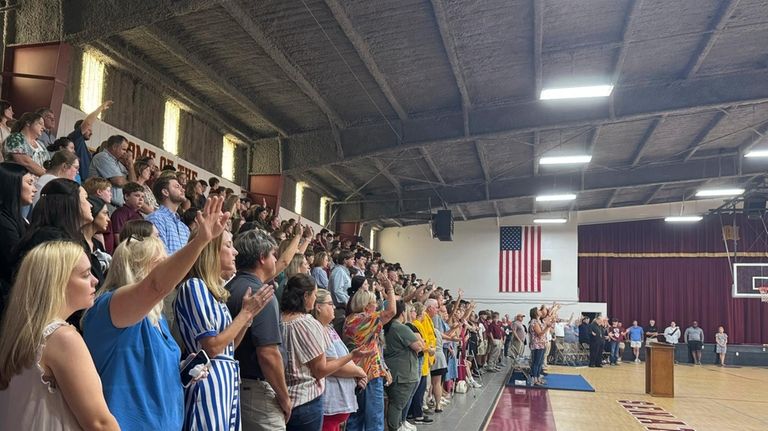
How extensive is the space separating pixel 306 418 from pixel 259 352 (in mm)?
697

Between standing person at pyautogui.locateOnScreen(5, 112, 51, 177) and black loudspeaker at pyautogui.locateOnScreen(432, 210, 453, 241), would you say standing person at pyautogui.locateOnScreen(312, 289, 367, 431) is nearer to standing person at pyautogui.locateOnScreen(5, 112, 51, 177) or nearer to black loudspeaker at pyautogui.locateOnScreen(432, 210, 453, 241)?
standing person at pyautogui.locateOnScreen(5, 112, 51, 177)

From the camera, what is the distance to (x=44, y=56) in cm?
753

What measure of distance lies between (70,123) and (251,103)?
3522 millimetres

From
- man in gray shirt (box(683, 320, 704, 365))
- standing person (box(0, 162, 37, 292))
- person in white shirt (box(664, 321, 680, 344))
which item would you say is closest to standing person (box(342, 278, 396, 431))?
standing person (box(0, 162, 37, 292))

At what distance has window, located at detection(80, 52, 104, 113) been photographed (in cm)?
862

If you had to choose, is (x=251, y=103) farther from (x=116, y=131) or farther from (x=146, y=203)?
(x=146, y=203)

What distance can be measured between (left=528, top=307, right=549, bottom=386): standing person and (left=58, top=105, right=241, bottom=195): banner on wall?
23.0 feet

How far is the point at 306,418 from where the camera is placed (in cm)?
371

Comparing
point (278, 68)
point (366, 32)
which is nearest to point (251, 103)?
point (278, 68)

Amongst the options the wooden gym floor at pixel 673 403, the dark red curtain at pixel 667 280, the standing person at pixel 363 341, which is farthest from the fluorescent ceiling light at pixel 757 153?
the standing person at pixel 363 341

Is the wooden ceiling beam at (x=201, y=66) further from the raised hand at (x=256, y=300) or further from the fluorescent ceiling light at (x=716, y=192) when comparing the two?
the fluorescent ceiling light at (x=716, y=192)

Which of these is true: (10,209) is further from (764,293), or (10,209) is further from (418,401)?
(764,293)

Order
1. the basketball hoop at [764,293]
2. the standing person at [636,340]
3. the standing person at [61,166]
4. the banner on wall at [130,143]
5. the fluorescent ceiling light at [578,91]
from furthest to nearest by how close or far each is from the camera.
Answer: the standing person at [636,340], the basketball hoop at [764,293], the fluorescent ceiling light at [578,91], the banner on wall at [130,143], the standing person at [61,166]

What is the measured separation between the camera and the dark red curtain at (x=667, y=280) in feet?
87.7
